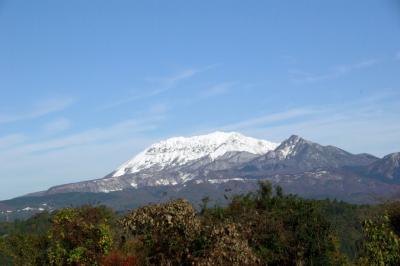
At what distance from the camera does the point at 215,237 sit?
25.6 m

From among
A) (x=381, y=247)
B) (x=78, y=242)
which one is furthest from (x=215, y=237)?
(x=78, y=242)

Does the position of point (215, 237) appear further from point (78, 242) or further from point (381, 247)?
point (78, 242)

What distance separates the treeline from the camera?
26594 mm

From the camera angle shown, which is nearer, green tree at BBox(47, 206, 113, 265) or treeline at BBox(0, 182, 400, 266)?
treeline at BBox(0, 182, 400, 266)

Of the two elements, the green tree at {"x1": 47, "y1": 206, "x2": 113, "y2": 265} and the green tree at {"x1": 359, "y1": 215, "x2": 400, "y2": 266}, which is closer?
the green tree at {"x1": 359, "y1": 215, "x2": 400, "y2": 266}

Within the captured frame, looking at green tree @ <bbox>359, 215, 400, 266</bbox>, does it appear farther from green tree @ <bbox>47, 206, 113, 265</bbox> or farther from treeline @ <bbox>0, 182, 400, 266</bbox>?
green tree @ <bbox>47, 206, 113, 265</bbox>

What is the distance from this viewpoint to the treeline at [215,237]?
26.6 meters

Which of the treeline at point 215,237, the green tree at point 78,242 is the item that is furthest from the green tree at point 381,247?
the green tree at point 78,242

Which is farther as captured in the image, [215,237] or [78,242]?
[78,242]

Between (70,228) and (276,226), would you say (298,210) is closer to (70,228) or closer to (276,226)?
(276,226)

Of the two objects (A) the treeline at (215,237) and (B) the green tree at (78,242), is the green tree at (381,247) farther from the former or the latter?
(B) the green tree at (78,242)

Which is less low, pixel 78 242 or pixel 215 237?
pixel 215 237

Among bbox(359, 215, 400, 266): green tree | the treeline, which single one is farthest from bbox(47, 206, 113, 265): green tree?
bbox(359, 215, 400, 266): green tree

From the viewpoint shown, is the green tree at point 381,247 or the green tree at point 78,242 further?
the green tree at point 78,242
